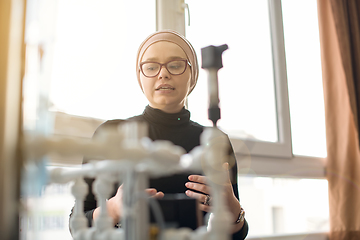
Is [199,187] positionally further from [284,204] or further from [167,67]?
[284,204]

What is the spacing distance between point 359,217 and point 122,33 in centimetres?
162

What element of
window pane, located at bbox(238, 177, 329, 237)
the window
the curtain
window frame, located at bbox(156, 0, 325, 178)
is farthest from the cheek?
the curtain

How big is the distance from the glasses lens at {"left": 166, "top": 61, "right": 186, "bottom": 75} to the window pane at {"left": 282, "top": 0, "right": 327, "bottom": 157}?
57.3 inches

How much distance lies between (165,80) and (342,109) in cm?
151

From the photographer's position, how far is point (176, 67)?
91cm

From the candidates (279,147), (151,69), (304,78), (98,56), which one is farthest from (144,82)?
(304,78)

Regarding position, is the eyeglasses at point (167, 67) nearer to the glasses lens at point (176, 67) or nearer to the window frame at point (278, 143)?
the glasses lens at point (176, 67)

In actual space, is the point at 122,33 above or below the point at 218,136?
above

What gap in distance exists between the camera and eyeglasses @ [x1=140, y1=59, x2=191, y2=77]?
91cm

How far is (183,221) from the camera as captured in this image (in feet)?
1.35

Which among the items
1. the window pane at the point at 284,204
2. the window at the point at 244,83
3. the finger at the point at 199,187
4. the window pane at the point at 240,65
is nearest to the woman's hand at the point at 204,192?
the finger at the point at 199,187

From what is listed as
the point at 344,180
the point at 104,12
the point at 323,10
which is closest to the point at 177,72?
the point at 104,12

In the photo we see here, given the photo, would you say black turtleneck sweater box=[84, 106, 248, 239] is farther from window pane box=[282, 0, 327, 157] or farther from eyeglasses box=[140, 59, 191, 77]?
window pane box=[282, 0, 327, 157]

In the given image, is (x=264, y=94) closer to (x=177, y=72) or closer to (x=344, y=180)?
(x=344, y=180)
